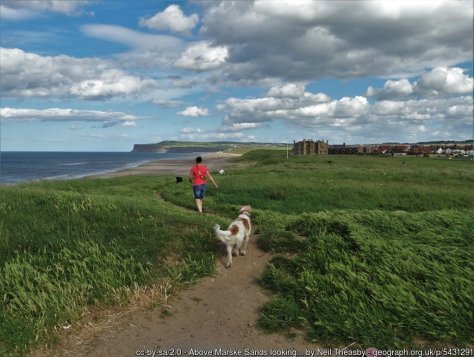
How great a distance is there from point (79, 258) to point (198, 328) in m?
3.52

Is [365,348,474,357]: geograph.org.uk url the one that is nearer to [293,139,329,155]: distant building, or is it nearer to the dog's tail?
the dog's tail

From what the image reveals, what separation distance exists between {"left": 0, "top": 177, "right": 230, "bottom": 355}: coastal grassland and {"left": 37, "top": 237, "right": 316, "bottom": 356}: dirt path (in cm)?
49

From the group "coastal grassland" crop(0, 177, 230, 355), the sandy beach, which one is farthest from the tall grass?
the sandy beach

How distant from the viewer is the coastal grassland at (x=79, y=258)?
7.23 m

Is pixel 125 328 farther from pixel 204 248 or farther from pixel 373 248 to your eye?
pixel 373 248

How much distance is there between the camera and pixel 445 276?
25.1ft

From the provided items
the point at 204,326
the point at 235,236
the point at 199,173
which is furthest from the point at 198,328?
the point at 199,173

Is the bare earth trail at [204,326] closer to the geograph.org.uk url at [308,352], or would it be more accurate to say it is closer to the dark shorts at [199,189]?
the geograph.org.uk url at [308,352]

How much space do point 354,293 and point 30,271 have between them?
264 inches

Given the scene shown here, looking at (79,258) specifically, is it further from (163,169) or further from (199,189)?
(163,169)

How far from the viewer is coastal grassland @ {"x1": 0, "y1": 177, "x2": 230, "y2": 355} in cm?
723

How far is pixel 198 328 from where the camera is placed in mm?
7137

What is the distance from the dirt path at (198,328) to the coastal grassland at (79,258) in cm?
49

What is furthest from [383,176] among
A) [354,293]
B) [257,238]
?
[354,293]
